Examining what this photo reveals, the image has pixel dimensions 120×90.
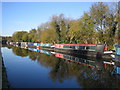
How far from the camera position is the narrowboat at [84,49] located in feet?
63.9

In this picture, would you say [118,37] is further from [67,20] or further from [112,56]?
[67,20]

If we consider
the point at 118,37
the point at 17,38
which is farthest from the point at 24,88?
the point at 17,38

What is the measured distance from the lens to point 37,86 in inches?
299

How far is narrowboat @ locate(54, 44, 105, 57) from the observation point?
19484 millimetres

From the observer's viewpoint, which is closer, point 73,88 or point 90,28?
point 73,88

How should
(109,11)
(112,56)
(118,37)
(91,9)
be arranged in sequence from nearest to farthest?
1. (112,56)
2. (118,37)
3. (109,11)
4. (91,9)

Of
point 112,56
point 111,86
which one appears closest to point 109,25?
point 112,56

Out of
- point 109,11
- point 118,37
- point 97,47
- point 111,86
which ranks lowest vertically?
point 111,86

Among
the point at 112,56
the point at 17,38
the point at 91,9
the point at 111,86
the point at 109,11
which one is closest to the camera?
the point at 111,86

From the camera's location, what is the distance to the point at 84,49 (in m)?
23.0

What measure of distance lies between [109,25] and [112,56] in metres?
6.11

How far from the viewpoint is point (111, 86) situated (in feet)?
25.4

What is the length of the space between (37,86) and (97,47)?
45.3ft

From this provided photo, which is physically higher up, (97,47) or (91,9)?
(91,9)
